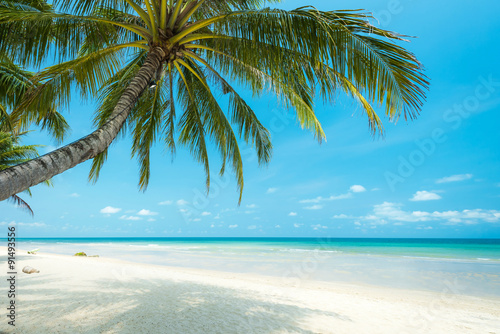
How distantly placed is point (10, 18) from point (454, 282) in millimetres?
11677

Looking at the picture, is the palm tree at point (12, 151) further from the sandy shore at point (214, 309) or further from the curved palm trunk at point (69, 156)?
the curved palm trunk at point (69, 156)

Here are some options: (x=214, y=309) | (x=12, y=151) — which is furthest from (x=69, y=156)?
(x=12, y=151)

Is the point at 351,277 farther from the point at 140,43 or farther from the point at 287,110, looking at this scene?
the point at 140,43

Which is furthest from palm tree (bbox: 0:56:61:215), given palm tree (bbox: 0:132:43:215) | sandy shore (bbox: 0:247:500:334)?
sandy shore (bbox: 0:247:500:334)

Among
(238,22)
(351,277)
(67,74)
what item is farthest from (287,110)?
(351,277)

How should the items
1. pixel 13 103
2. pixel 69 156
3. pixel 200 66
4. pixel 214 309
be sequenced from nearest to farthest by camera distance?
pixel 69 156 < pixel 214 309 < pixel 200 66 < pixel 13 103

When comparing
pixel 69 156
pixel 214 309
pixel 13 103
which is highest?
pixel 13 103

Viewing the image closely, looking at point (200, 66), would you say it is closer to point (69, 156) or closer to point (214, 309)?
point (69, 156)

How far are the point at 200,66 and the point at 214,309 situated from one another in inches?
178

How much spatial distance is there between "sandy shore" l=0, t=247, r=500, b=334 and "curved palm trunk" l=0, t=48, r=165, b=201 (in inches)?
83.4

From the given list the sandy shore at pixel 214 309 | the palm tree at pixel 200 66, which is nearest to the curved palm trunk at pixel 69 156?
the palm tree at pixel 200 66

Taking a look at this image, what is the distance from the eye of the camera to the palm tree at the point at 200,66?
114 inches

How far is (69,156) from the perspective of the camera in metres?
2.38

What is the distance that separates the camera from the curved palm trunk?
1.92m
